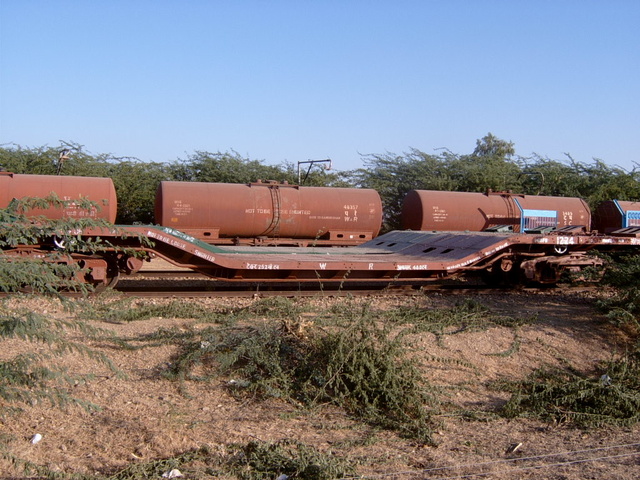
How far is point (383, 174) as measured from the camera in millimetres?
28531

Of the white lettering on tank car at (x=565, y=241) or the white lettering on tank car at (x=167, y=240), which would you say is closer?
the white lettering on tank car at (x=167, y=240)

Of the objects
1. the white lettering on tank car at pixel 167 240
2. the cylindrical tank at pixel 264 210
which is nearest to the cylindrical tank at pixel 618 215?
the cylindrical tank at pixel 264 210

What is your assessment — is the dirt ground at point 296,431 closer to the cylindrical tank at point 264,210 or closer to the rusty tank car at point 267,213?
the rusty tank car at point 267,213

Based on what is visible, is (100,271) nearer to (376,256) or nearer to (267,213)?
(376,256)

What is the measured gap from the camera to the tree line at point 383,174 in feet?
80.4

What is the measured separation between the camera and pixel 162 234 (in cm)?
908

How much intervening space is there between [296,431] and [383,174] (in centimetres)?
2411

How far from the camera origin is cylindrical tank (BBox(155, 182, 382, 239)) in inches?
624

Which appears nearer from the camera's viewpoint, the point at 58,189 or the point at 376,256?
the point at 376,256

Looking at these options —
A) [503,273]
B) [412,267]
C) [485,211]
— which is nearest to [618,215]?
[485,211]

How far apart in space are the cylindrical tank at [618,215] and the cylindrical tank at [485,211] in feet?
1.41

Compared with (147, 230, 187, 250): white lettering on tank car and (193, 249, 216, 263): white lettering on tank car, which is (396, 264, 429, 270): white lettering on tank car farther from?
(147, 230, 187, 250): white lettering on tank car

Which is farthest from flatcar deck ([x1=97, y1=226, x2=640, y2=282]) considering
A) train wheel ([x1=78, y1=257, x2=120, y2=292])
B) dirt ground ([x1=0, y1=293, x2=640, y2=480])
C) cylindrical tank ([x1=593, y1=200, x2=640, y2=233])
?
cylindrical tank ([x1=593, y1=200, x2=640, y2=233])

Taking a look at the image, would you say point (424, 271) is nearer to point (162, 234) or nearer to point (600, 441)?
point (162, 234)
